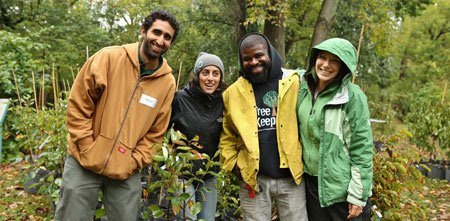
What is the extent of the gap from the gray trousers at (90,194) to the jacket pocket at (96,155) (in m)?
0.09

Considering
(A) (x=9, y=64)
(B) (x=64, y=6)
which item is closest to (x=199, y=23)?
(B) (x=64, y=6)

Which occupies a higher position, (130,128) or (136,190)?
(130,128)

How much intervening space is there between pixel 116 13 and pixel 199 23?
353 cm

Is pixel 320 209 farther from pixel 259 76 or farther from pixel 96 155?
pixel 96 155

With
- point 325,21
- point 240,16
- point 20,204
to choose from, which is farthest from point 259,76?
point 240,16

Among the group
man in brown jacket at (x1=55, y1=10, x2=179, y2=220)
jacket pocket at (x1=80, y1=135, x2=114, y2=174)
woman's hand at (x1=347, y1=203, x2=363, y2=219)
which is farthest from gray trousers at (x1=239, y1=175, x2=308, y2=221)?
jacket pocket at (x1=80, y1=135, x2=114, y2=174)

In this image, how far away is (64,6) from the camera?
1059 centimetres

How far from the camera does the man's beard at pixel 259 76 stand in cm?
210

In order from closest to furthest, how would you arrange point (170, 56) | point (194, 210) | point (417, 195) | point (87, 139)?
point (87, 139) → point (194, 210) → point (417, 195) → point (170, 56)

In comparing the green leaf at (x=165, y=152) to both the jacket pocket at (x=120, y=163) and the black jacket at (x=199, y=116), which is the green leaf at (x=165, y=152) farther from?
the black jacket at (x=199, y=116)

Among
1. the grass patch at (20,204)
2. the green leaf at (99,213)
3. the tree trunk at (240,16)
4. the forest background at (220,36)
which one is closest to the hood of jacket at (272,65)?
the green leaf at (99,213)

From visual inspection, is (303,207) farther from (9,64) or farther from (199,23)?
(199,23)

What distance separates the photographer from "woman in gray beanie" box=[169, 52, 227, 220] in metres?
2.34

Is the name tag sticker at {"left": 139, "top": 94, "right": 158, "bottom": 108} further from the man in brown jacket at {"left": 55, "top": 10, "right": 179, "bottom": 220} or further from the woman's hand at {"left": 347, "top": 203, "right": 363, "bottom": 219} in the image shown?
the woman's hand at {"left": 347, "top": 203, "right": 363, "bottom": 219}
